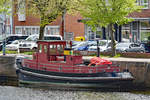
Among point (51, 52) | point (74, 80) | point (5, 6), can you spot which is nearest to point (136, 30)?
point (5, 6)

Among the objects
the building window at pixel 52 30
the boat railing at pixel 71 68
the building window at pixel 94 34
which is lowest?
the boat railing at pixel 71 68

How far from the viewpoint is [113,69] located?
24.1m

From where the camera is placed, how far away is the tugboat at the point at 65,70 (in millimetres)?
24016

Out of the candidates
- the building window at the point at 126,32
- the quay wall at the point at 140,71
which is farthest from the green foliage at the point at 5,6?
the building window at the point at 126,32

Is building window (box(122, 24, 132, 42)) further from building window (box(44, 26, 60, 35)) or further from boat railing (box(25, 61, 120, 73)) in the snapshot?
boat railing (box(25, 61, 120, 73))

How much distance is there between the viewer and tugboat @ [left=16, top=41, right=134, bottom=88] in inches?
945

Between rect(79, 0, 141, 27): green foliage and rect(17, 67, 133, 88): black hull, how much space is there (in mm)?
6991

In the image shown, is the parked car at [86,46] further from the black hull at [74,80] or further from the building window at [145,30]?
the building window at [145,30]

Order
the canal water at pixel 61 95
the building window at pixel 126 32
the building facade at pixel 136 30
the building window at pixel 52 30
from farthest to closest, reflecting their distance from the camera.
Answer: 1. the building window at pixel 52 30
2. the building window at pixel 126 32
3. the building facade at pixel 136 30
4. the canal water at pixel 61 95

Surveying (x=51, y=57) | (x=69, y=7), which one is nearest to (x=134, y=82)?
(x=51, y=57)

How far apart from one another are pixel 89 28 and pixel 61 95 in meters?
29.2

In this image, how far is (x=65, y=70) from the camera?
25.0 meters

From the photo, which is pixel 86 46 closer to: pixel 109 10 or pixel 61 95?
pixel 109 10

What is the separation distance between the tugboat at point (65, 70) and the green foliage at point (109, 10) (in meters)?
4.52
